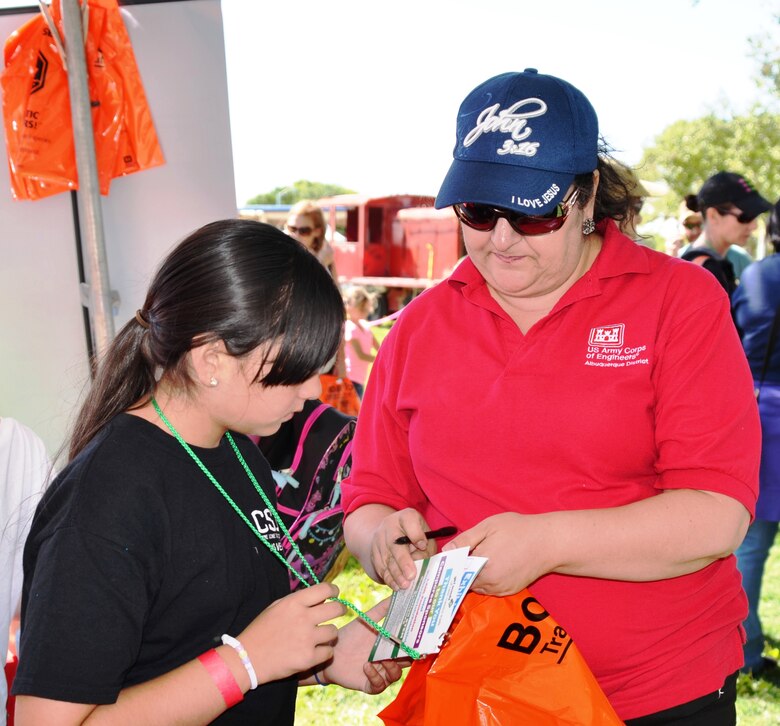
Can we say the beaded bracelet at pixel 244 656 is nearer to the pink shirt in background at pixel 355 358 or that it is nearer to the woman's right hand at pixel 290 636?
the woman's right hand at pixel 290 636

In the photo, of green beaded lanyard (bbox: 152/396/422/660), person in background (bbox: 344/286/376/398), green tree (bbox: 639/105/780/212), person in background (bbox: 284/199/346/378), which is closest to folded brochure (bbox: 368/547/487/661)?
green beaded lanyard (bbox: 152/396/422/660)

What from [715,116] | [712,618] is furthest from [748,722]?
[715,116]

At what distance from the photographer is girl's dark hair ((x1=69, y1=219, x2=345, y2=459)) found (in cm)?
128

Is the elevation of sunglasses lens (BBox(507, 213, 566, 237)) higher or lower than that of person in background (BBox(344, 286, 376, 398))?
higher

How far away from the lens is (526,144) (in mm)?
1399

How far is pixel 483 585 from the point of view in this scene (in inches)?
52.6

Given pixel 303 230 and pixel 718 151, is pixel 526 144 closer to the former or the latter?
pixel 303 230

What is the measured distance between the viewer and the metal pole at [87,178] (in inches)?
112

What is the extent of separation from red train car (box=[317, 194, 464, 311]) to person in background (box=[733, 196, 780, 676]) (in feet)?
37.9

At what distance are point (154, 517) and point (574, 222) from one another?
90 cm

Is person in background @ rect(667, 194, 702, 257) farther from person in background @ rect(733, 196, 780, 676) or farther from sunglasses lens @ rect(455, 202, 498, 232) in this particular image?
sunglasses lens @ rect(455, 202, 498, 232)

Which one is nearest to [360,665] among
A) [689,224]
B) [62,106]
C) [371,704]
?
[371,704]

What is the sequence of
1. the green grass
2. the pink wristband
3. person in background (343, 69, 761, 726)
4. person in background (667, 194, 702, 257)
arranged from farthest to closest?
person in background (667, 194, 702, 257) → the green grass → person in background (343, 69, 761, 726) → the pink wristband

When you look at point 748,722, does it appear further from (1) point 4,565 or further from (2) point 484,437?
(1) point 4,565
